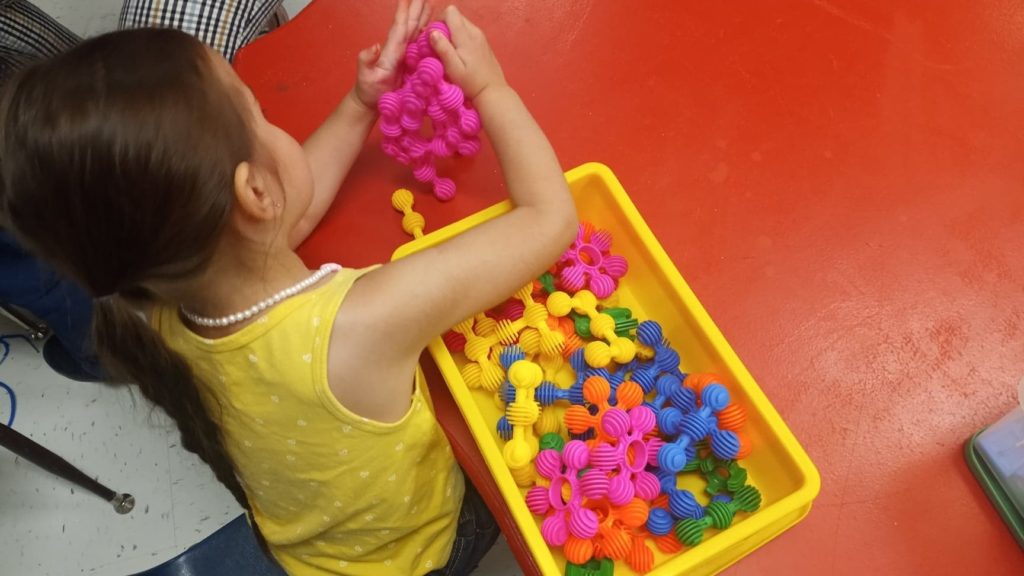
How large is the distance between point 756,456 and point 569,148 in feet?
1.10

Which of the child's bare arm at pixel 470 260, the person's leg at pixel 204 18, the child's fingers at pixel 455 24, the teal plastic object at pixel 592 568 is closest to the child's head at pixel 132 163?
the child's bare arm at pixel 470 260

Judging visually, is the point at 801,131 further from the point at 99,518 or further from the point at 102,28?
the point at 102,28

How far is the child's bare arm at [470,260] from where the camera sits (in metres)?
0.53

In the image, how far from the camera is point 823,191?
0.69m

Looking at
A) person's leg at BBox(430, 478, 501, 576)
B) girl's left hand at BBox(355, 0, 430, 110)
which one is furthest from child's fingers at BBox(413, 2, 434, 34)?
person's leg at BBox(430, 478, 501, 576)

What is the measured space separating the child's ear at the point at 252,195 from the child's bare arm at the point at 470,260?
0.28ft

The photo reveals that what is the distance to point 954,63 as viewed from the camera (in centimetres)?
74

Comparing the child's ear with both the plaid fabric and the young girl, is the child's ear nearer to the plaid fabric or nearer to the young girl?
the young girl

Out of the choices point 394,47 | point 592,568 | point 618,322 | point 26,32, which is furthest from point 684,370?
point 26,32

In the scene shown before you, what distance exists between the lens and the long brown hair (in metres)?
0.41

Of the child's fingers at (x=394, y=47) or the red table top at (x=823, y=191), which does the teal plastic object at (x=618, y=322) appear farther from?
the child's fingers at (x=394, y=47)

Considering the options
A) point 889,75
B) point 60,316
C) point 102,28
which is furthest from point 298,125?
point 102,28

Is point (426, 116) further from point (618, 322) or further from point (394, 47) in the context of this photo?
point (618, 322)

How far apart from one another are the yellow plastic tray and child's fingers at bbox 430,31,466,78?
123mm
